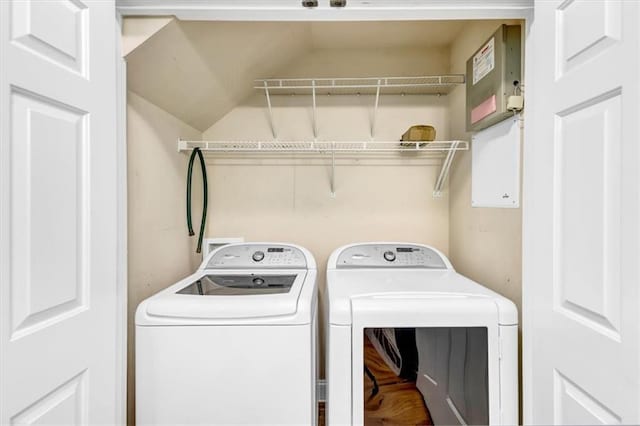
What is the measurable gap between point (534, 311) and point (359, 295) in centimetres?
60

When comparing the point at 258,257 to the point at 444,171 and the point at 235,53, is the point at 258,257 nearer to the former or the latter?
the point at 235,53

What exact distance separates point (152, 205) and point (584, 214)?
5.71 ft

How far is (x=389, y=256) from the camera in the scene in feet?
6.61

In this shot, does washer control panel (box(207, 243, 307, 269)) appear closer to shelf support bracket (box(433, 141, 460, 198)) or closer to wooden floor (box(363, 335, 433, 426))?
wooden floor (box(363, 335, 433, 426))

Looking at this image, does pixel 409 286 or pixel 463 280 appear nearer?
pixel 409 286

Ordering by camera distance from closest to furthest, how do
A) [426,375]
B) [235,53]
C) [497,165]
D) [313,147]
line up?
[426,375]
[497,165]
[235,53]
[313,147]

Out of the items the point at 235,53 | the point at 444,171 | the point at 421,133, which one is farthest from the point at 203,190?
the point at 444,171

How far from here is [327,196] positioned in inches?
94.0

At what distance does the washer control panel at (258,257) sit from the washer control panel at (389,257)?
10.6 inches

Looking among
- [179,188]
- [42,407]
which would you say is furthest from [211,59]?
[42,407]

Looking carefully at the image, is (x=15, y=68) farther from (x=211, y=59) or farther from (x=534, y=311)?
(x=534, y=311)

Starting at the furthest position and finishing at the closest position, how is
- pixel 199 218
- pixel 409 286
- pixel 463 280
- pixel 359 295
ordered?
pixel 199 218 < pixel 463 280 < pixel 409 286 < pixel 359 295

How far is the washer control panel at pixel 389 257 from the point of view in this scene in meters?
1.97

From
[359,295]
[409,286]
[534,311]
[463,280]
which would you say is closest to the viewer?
[534,311]
